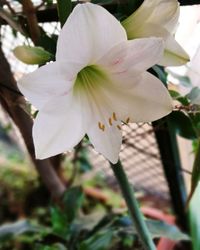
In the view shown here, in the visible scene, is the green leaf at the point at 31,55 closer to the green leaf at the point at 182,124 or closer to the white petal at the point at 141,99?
the white petal at the point at 141,99

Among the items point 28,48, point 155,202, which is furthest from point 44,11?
point 155,202

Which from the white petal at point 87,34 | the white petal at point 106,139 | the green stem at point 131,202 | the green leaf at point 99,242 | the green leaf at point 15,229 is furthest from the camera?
the green leaf at point 15,229

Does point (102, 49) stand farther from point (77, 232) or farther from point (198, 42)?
point (77, 232)

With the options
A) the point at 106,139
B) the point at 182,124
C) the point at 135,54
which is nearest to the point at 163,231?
the point at 182,124

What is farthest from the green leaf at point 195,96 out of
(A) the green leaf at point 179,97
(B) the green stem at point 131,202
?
(B) the green stem at point 131,202

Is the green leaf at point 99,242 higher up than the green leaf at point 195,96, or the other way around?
the green leaf at point 195,96

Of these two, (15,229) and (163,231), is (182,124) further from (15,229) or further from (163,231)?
(15,229)
